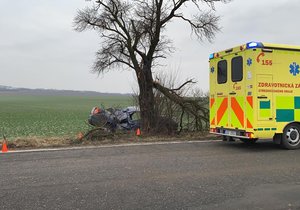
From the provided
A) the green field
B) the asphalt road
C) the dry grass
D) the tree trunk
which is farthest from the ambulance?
the green field

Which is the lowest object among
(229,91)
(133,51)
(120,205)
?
(120,205)

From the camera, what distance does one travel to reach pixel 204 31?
53.3 feet

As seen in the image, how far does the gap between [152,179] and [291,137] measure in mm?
5428

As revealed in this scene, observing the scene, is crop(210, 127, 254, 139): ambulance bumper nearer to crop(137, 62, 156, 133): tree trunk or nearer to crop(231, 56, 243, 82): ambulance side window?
crop(231, 56, 243, 82): ambulance side window

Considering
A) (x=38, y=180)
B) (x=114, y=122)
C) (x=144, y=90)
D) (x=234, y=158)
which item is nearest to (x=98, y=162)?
(x=38, y=180)

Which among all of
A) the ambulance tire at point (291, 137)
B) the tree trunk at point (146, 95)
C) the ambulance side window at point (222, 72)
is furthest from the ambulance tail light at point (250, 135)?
the tree trunk at point (146, 95)

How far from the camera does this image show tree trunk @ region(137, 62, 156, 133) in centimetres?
1505

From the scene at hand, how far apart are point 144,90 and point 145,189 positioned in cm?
926

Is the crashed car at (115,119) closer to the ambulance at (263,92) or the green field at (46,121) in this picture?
the green field at (46,121)

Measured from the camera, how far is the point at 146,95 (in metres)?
15.3

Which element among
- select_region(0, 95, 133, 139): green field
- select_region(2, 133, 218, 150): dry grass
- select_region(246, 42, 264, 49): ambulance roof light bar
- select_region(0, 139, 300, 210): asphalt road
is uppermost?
select_region(246, 42, 264, 49): ambulance roof light bar

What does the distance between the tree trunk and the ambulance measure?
174 inches

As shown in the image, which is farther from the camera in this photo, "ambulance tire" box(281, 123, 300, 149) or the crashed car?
the crashed car

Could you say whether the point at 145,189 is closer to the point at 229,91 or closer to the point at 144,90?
the point at 229,91
